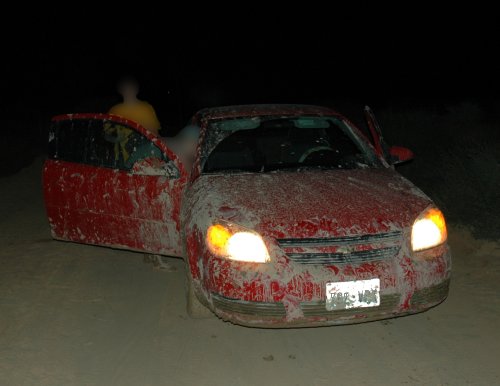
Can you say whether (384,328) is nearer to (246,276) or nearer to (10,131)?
(246,276)

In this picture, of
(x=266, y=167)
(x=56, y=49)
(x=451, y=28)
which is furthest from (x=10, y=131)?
(x=56, y=49)

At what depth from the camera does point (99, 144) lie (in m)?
5.36

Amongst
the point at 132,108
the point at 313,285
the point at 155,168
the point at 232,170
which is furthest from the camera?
the point at 132,108

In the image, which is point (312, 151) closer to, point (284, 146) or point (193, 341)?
point (284, 146)

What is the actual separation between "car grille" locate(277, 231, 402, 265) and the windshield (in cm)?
126

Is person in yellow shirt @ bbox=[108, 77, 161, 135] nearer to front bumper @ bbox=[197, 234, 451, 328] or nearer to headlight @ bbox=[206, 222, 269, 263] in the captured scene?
headlight @ bbox=[206, 222, 269, 263]

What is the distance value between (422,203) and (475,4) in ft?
115

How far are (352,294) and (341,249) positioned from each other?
28cm

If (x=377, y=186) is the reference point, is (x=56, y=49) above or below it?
below

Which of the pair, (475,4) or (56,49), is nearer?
(475,4)

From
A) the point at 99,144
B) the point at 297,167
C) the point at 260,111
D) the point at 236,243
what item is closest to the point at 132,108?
the point at 99,144

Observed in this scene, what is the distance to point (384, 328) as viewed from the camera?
4355 millimetres

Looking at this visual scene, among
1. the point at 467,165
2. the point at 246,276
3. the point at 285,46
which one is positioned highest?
the point at 246,276

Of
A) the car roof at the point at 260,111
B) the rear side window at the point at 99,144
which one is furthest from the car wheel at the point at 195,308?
the car roof at the point at 260,111
